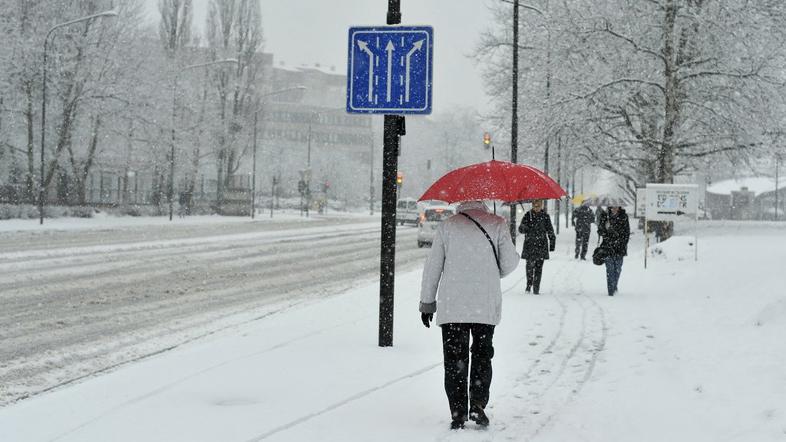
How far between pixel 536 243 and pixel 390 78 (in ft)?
22.9

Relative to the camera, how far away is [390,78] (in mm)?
8055

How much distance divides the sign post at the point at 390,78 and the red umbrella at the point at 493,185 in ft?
7.07

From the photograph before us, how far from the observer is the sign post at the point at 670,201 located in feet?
63.4

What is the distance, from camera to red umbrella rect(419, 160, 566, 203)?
5574 mm

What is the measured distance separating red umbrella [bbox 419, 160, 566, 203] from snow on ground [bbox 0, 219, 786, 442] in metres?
1.70

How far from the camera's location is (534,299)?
1341cm

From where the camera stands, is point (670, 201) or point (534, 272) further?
point (670, 201)

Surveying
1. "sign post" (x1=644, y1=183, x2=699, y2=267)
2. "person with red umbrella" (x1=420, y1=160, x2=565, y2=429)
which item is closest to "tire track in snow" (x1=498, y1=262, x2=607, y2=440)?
"person with red umbrella" (x1=420, y1=160, x2=565, y2=429)

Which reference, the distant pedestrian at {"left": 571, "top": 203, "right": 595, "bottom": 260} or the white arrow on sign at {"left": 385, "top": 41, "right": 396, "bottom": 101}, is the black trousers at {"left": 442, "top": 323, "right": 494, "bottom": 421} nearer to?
the white arrow on sign at {"left": 385, "top": 41, "right": 396, "bottom": 101}

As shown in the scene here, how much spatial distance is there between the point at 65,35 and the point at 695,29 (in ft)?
99.4

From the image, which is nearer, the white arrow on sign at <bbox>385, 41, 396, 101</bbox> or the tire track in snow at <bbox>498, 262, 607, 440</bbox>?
the tire track in snow at <bbox>498, 262, 607, 440</bbox>

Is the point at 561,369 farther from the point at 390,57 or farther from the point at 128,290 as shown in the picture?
the point at 128,290

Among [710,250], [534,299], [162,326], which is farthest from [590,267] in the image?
[162,326]

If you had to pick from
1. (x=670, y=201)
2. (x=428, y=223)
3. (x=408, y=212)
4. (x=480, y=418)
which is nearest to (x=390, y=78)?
(x=480, y=418)
